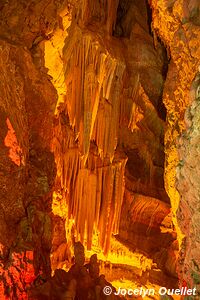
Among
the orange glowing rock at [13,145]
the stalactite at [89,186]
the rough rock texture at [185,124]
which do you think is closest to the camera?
the rough rock texture at [185,124]

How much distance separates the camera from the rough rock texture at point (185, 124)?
4520 millimetres

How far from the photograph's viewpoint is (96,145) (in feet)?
Answer: 28.3

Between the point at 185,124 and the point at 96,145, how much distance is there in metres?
4.02

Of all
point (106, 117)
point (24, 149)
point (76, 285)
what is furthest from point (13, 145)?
point (106, 117)

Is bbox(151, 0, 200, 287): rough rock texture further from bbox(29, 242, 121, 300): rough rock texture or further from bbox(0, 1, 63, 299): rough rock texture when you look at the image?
bbox(0, 1, 63, 299): rough rock texture

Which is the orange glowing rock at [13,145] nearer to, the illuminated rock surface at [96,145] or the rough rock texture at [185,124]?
the illuminated rock surface at [96,145]

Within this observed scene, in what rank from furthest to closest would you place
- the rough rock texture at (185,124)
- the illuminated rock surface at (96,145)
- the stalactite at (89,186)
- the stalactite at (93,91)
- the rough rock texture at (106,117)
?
the stalactite at (89,186)
the rough rock texture at (106,117)
the stalactite at (93,91)
the illuminated rock surface at (96,145)
the rough rock texture at (185,124)

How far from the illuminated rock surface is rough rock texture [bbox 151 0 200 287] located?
0.02 m

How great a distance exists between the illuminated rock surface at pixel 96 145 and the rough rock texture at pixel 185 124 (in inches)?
0.6

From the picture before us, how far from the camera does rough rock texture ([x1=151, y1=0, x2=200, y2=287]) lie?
178 inches

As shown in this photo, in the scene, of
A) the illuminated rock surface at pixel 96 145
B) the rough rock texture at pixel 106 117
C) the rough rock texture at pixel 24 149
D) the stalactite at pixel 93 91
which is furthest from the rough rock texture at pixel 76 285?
the stalactite at pixel 93 91

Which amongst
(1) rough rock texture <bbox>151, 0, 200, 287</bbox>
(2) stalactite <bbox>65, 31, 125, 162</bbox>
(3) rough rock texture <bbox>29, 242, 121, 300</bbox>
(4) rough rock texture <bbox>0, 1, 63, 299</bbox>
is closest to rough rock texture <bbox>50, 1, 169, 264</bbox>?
(2) stalactite <bbox>65, 31, 125, 162</bbox>

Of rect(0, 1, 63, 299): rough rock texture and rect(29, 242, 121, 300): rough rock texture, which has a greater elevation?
rect(0, 1, 63, 299): rough rock texture

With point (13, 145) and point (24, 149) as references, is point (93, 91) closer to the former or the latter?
point (24, 149)
